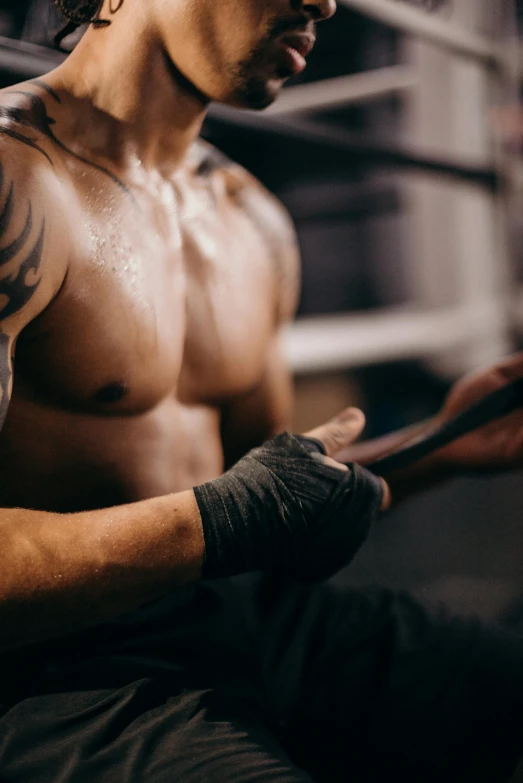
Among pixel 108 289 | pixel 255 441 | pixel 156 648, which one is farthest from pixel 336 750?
pixel 108 289

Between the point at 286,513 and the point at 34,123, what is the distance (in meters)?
0.42

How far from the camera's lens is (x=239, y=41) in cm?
69

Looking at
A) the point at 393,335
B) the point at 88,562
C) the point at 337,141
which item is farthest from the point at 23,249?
the point at 393,335

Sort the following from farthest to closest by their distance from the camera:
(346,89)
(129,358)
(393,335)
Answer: (346,89), (393,335), (129,358)

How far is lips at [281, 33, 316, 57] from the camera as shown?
709 millimetres

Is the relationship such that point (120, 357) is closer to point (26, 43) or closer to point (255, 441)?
point (255, 441)

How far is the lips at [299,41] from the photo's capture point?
27.9 inches

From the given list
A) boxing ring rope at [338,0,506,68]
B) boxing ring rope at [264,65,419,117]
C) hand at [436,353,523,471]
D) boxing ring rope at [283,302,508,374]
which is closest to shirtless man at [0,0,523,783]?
hand at [436,353,523,471]

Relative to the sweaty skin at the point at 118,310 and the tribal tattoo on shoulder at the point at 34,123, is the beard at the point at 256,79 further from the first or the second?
the tribal tattoo on shoulder at the point at 34,123

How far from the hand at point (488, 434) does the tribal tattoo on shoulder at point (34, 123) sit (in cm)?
49

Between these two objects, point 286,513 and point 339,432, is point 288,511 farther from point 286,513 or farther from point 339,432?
point 339,432

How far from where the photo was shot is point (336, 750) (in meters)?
0.74

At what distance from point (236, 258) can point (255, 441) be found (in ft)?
0.76

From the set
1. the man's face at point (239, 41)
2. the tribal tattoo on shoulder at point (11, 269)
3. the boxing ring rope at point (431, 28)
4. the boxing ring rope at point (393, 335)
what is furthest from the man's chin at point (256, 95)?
the boxing ring rope at point (393, 335)
